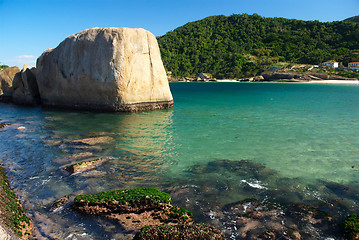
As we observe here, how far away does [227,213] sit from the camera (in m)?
6.42

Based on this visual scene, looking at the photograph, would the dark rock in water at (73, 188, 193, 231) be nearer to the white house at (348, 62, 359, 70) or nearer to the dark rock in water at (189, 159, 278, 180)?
the dark rock in water at (189, 159, 278, 180)

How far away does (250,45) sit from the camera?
408 feet

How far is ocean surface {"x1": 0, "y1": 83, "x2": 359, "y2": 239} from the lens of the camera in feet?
20.0

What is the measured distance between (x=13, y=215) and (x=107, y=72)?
52.3ft

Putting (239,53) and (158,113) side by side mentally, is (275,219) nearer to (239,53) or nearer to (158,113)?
(158,113)

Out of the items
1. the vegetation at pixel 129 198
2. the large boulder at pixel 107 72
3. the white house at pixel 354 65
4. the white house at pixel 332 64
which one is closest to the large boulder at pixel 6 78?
the large boulder at pixel 107 72

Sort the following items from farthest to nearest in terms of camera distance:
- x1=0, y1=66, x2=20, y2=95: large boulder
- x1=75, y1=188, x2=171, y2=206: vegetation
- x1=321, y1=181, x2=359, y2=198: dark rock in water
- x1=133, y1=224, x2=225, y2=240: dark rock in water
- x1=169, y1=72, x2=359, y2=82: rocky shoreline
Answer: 1. x1=169, y1=72, x2=359, y2=82: rocky shoreline
2. x1=0, y1=66, x2=20, y2=95: large boulder
3. x1=321, y1=181, x2=359, y2=198: dark rock in water
4. x1=75, y1=188, x2=171, y2=206: vegetation
5. x1=133, y1=224, x2=225, y2=240: dark rock in water

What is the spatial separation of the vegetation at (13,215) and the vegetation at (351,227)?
7.11m

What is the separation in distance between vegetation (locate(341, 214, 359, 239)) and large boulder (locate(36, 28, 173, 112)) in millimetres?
17672

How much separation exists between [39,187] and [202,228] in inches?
223

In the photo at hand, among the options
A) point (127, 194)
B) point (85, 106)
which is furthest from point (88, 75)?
point (127, 194)

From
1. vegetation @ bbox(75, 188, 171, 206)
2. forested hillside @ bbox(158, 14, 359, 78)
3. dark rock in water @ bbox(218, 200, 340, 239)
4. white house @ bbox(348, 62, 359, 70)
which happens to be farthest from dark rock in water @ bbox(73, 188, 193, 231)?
white house @ bbox(348, 62, 359, 70)

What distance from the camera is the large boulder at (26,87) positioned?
84.6 feet

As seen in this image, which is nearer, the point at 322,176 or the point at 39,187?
the point at 39,187
